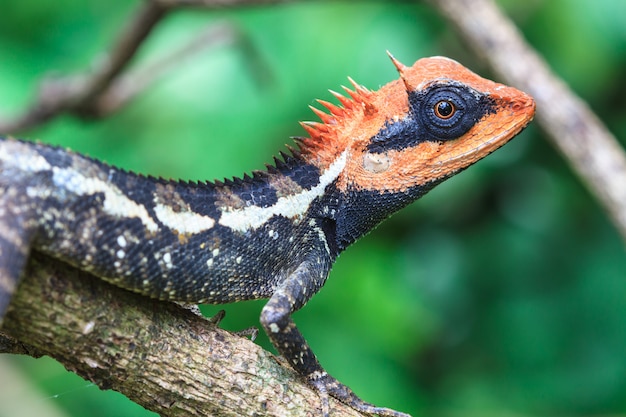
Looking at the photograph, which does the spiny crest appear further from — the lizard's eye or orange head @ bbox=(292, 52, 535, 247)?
the lizard's eye

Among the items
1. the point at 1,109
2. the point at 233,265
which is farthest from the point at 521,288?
the point at 1,109

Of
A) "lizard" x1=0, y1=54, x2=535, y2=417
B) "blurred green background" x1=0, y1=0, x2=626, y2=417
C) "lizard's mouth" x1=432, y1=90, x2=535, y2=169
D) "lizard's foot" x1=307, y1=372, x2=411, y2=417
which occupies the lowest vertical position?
"lizard's foot" x1=307, y1=372, x2=411, y2=417

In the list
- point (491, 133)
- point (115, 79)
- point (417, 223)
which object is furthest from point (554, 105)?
point (115, 79)

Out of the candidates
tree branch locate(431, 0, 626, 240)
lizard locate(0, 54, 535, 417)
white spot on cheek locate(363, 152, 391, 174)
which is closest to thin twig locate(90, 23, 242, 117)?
tree branch locate(431, 0, 626, 240)

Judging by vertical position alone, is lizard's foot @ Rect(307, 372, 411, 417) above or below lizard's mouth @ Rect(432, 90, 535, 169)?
below

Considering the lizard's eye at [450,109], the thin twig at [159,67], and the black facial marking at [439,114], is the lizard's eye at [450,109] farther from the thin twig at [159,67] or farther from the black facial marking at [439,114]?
the thin twig at [159,67]

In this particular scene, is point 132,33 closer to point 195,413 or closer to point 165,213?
point 165,213

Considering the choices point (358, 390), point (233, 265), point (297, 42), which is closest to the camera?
point (233, 265)
